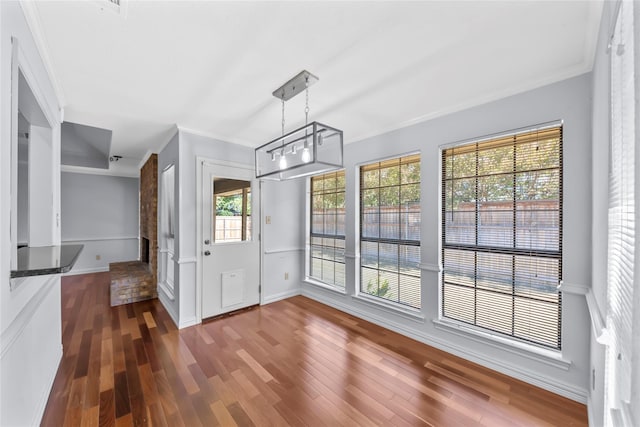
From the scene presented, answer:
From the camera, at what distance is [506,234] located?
231cm

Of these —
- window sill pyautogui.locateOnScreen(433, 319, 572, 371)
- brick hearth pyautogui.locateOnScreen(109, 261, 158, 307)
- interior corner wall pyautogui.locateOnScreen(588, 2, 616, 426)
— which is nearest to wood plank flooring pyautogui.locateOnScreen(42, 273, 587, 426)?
window sill pyautogui.locateOnScreen(433, 319, 572, 371)

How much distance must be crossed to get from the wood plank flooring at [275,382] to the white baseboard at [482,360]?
6 cm

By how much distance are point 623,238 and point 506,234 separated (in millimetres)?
1479

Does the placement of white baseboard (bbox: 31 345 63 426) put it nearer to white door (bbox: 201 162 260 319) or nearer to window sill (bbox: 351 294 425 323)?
white door (bbox: 201 162 260 319)

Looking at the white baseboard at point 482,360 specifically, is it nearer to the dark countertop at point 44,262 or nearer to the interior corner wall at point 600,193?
the interior corner wall at point 600,193

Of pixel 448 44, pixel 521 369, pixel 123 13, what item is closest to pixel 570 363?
pixel 521 369

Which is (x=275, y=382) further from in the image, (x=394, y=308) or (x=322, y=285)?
(x=322, y=285)

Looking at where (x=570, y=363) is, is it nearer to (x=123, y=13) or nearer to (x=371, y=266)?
(x=371, y=266)

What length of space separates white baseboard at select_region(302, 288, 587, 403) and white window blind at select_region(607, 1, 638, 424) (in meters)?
1.09

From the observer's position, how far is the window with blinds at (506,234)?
6.93 feet

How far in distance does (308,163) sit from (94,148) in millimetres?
4635

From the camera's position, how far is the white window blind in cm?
84

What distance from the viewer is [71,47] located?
A: 170 cm

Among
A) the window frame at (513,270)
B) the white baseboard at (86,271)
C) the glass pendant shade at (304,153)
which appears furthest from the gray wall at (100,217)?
the window frame at (513,270)
